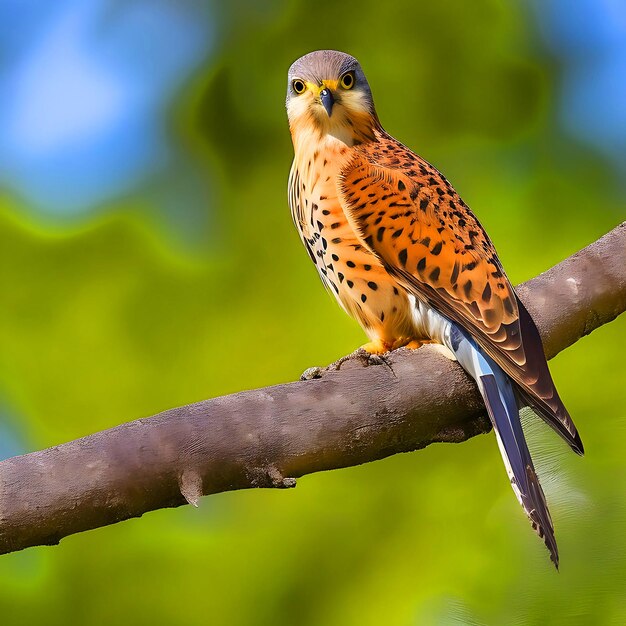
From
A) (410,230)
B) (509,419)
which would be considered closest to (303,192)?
(410,230)

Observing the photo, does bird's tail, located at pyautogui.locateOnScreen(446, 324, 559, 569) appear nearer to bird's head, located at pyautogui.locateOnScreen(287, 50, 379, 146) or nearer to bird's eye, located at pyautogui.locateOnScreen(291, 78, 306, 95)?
bird's head, located at pyautogui.locateOnScreen(287, 50, 379, 146)

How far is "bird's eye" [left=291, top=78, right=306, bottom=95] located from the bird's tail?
3.46 feet

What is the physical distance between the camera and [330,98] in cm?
346

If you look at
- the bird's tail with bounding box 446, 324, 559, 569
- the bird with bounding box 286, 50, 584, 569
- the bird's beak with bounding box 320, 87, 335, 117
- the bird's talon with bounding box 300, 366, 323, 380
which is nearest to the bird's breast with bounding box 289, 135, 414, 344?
the bird with bounding box 286, 50, 584, 569

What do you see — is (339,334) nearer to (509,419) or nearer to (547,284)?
(547,284)

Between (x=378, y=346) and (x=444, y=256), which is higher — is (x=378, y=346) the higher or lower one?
the lower one

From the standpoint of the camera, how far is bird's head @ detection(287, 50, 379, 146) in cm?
347

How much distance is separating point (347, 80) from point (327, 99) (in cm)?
21

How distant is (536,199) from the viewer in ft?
17.9

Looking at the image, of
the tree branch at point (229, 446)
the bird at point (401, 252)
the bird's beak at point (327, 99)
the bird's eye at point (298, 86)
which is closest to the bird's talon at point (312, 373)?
→ the tree branch at point (229, 446)

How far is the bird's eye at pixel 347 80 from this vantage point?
3549 mm

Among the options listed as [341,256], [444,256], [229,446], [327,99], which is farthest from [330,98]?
[229,446]

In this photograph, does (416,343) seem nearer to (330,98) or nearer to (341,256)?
(341,256)

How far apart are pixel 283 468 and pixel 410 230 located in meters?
1.07
